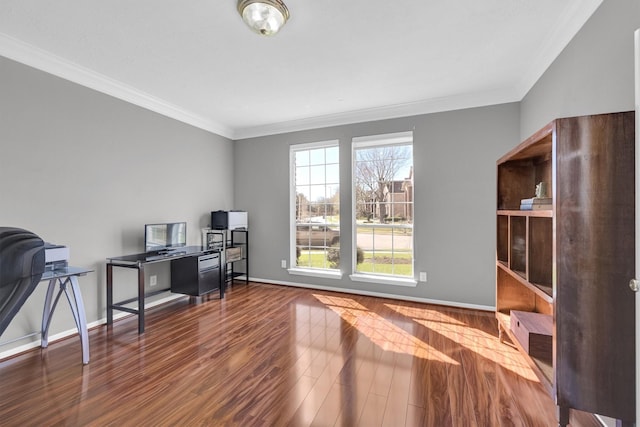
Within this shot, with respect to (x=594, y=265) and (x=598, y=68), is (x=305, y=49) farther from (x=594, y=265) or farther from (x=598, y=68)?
(x=594, y=265)

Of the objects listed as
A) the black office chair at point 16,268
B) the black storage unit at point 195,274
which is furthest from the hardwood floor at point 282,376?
the black office chair at point 16,268

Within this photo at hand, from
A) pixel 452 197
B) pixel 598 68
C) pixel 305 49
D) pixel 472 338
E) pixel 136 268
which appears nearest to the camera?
pixel 598 68

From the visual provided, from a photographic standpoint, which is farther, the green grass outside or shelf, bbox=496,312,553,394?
the green grass outside

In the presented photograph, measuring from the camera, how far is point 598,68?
5.57 feet

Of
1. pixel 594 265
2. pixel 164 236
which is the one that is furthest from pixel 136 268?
pixel 594 265

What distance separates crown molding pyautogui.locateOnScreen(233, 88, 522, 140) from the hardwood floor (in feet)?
8.38

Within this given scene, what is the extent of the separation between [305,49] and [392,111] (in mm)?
1750

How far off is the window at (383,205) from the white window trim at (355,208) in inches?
0.5

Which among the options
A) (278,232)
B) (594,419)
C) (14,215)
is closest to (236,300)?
(278,232)

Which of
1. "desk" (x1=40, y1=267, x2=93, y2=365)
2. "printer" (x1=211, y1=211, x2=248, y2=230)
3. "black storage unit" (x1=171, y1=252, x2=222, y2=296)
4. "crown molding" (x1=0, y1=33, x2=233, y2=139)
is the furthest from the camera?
"printer" (x1=211, y1=211, x2=248, y2=230)

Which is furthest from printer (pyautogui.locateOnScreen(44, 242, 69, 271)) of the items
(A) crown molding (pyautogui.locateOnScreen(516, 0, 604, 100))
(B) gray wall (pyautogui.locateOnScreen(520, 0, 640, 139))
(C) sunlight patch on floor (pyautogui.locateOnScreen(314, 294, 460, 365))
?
(A) crown molding (pyautogui.locateOnScreen(516, 0, 604, 100))

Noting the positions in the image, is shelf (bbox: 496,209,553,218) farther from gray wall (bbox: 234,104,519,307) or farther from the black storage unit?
the black storage unit

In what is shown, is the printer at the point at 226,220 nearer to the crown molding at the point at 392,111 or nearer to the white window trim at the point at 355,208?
the crown molding at the point at 392,111

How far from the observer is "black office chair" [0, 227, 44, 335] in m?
0.92
